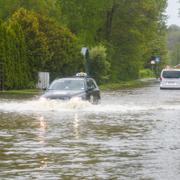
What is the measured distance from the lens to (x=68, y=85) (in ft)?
97.9

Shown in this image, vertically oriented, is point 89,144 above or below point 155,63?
below

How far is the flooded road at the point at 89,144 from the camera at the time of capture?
39.1ft

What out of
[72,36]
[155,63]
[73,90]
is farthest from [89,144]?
[155,63]

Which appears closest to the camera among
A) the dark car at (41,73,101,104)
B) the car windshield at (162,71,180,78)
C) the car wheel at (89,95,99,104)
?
the dark car at (41,73,101,104)

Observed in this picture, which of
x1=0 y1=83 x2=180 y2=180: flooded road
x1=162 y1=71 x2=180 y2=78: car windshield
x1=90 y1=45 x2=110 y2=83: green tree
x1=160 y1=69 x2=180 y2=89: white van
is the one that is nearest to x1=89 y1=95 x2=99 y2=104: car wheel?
x1=0 y1=83 x2=180 y2=180: flooded road

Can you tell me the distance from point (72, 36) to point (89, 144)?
140 ft

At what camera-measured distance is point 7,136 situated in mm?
17875

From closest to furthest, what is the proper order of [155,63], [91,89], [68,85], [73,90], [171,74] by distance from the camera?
1. [73,90]
2. [68,85]
3. [91,89]
4. [171,74]
5. [155,63]

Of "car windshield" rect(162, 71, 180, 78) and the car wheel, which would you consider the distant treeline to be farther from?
the car wheel

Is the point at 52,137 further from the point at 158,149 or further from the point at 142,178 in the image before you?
the point at 142,178

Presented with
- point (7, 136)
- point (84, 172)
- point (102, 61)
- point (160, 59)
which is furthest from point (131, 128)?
point (160, 59)

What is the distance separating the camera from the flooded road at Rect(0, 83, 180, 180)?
469 inches

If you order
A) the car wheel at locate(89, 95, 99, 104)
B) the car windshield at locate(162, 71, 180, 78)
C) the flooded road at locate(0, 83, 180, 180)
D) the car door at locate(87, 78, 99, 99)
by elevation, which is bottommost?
the flooded road at locate(0, 83, 180, 180)

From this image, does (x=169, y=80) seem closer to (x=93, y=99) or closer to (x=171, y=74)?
(x=171, y=74)
